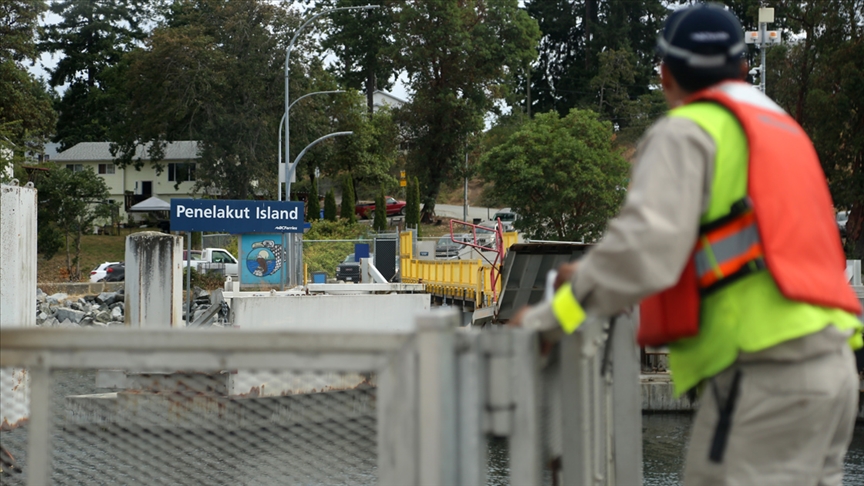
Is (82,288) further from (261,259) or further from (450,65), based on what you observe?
(450,65)

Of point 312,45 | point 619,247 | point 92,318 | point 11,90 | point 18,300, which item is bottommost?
point 92,318

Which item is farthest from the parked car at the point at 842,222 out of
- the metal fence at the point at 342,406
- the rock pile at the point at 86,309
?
the metal fence at the point at 342,406

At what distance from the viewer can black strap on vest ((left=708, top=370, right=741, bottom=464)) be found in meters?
2.65

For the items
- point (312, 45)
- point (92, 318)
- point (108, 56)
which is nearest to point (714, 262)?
point (92, 318)

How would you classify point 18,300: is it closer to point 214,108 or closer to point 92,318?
point 92,318

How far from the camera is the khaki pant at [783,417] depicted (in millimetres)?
2600

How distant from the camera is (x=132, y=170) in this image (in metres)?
78.1

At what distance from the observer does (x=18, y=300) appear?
10.4 meters

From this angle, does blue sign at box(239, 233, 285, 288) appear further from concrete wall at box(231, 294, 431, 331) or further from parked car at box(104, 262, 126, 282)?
parked car at box(104, 262, 126, 282)

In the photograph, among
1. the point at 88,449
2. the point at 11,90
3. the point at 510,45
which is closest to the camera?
the point at 88,449

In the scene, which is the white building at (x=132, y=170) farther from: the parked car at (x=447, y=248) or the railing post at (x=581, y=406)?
the railing post at (x=581, y=406)

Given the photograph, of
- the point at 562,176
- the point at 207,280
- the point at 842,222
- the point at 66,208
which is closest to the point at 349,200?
the point at 66,208

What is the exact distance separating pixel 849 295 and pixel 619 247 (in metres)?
0.71

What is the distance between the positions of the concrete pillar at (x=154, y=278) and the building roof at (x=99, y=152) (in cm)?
6171
